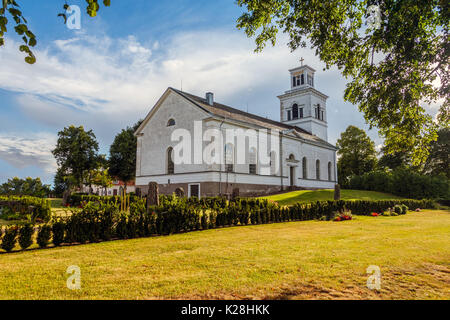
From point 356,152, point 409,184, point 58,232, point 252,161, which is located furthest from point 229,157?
point 356,152

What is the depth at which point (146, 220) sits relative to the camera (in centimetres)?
952

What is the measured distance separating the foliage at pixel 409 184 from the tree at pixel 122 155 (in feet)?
109

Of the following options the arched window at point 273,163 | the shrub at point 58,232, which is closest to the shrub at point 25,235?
the shrub at point 58,232

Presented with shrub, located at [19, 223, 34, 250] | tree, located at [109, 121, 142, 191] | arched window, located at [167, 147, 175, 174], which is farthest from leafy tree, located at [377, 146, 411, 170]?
shrub, located at [19, 223, 34, 250]

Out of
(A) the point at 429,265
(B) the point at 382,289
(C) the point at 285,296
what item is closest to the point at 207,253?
(C) the point at 285,296

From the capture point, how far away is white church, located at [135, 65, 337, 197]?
26.2 metres

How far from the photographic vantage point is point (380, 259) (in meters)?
5.77

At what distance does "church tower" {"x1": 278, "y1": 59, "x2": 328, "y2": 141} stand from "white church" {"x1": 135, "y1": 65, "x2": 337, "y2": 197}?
482 cm

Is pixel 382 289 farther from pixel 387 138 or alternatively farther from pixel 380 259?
pixel 387 138

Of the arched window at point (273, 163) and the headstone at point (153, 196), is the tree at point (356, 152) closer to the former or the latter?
the arched window at point (273, 163)

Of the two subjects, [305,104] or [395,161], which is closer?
[305,104]

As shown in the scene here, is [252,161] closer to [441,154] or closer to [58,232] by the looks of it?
[58,232]

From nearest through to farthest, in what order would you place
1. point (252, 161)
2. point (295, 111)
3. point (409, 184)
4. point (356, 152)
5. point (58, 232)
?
point (58, 232)
point (252, 161)
point (409, 184)
point (295, 111)
point (356, 152)

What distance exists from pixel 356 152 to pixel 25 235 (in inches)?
1975
